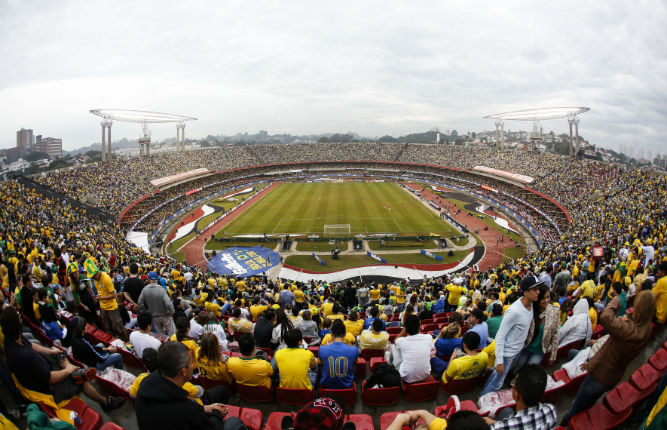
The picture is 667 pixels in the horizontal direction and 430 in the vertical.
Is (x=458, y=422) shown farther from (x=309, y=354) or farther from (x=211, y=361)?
(x=211, y=361)

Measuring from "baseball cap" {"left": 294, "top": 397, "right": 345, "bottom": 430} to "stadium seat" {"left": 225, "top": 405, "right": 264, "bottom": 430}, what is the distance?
139 centimetres

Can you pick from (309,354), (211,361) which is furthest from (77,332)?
(309,354)

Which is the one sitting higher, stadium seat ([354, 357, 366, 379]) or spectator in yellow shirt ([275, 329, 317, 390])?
A: spectator in yellow shirt ([275, 329, 317, 390])

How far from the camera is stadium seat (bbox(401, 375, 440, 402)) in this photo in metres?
6.15

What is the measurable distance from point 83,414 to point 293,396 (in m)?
3.03

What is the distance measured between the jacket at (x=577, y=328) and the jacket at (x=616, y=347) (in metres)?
2.76

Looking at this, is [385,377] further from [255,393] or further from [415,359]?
[255,393]

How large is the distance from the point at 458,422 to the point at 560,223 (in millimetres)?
46349

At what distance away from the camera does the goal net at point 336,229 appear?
140 ft

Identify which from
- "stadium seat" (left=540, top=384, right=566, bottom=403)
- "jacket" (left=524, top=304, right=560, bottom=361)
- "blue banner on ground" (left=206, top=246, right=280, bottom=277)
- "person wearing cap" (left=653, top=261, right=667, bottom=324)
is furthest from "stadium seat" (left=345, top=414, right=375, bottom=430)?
"blue banner on ground" (left=206, top=246, right=280, bottom=277)

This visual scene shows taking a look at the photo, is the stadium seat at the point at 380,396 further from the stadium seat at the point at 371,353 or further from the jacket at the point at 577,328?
the jacket at the point at 577,328

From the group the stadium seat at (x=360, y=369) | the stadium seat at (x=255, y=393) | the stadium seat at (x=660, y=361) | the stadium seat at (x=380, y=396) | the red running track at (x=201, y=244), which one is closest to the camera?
the stadium seat at (x=660, y=361)

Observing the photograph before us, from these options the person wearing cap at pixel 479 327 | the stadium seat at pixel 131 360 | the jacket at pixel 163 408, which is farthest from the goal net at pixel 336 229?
the jacket at pixel 163 408

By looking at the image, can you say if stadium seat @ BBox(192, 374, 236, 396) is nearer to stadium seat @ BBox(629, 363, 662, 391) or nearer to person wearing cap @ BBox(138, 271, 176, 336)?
person wearing cap @ BBox(138, 271, 176, 336)
